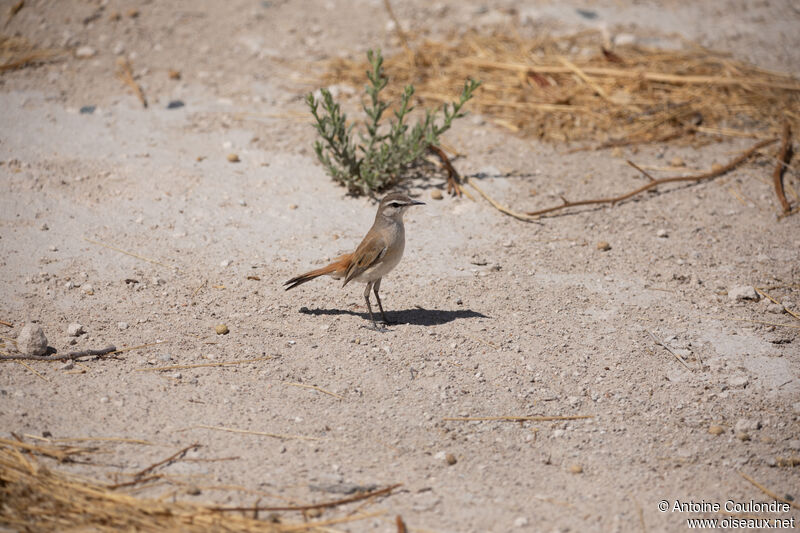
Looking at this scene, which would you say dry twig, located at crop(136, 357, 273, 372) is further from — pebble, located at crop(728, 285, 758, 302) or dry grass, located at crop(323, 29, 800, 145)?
dry grass, located at crop(323, 29, 800, 145)

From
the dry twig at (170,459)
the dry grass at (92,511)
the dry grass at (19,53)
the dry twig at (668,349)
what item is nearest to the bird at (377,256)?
the dry twig at (170,459)

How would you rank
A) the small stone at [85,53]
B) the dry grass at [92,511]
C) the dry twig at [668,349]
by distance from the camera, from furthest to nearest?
1. the small stone at [85,53]
2. the dry twig at [668,349]
3. the dry grass at [92,511]

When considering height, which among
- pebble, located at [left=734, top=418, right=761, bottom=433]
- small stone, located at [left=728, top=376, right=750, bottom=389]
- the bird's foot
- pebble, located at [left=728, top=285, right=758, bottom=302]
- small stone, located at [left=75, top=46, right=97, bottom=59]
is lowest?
pebble, located at [left=728, top=285, right=758, bottom=302]

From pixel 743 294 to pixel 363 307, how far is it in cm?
317

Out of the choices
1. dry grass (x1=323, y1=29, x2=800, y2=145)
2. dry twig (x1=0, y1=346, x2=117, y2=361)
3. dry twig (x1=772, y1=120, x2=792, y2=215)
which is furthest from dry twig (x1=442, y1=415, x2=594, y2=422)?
dry grass (x1=323, y1=29, x2=800, y2=145)

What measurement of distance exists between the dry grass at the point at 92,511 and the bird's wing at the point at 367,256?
89.3 inches

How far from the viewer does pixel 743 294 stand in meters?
5.89

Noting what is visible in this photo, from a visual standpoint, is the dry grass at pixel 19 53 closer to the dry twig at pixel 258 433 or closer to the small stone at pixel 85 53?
the small stone at pixel 85 53

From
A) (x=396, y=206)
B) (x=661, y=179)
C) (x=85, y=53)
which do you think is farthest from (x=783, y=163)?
(x=85, y=53)

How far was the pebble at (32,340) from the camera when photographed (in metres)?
4.79

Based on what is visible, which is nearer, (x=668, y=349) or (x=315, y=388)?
(x=315, y=388)

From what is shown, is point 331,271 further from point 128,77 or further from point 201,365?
point 128,77

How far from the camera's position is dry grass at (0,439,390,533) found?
3.46m

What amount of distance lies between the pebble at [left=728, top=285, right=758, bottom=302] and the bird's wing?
295 centimetres
